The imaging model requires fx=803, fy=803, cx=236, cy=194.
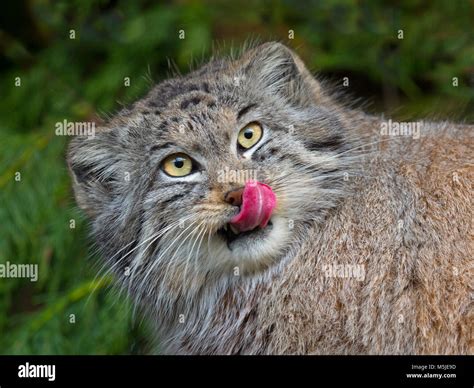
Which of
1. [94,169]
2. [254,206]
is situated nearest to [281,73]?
[254,206]

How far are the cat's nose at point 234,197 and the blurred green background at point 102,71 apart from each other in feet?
5.77

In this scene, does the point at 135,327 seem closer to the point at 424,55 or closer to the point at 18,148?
the point at 18,148

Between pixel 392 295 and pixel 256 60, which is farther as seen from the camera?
pixel 256 60

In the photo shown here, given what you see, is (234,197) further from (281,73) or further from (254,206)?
(281,73)

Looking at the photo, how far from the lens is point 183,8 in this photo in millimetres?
5832

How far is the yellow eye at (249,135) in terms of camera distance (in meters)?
3.34

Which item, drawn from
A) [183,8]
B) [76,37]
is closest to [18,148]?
[76,37]

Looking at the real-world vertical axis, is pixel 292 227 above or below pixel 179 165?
below

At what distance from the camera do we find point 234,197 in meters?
3.12

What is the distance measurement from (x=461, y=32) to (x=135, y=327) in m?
2.97

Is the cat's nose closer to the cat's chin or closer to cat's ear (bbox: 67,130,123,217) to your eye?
the cat's chin

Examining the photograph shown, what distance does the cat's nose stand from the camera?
3.12 m

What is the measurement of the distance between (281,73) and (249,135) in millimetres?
462

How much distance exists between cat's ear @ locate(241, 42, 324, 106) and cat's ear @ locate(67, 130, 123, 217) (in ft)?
2.33
